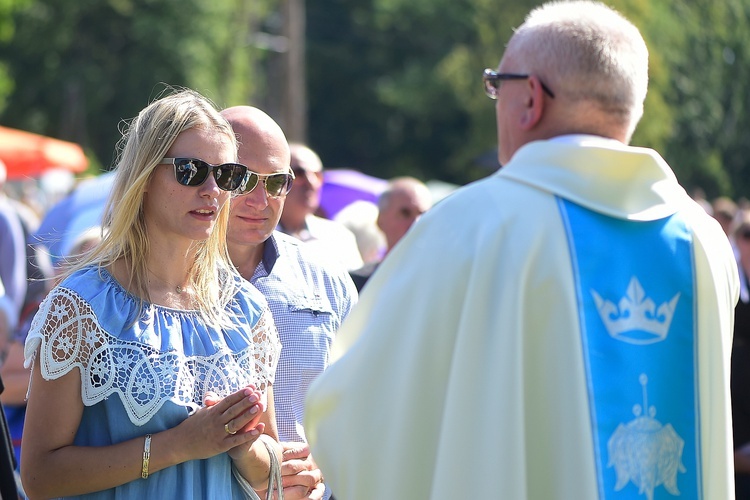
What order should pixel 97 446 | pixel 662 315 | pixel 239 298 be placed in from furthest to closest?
1. pixel 239 298
2. pixel 97 446
3. pixel 662 315

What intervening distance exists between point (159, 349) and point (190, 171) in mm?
494

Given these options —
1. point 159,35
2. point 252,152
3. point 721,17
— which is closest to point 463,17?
point 159,35

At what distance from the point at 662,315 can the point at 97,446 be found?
1423mm

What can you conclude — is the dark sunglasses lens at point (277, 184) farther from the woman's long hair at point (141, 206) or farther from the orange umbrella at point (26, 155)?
the orange umbrella at point (26, 155)

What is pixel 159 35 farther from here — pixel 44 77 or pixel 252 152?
pixel 252 152

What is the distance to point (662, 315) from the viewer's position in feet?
8.56

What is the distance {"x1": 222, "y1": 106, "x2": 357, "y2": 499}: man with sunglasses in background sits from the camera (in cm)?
368

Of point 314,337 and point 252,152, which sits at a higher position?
point 252,152

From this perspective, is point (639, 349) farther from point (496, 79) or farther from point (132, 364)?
point (132, 364)

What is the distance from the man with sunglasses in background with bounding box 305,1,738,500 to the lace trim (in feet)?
1.74

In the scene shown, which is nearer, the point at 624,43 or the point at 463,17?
the point at 624,43

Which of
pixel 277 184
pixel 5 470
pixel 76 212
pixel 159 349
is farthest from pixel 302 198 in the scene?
pixel 159 349

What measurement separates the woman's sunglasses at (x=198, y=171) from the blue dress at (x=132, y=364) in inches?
13.1

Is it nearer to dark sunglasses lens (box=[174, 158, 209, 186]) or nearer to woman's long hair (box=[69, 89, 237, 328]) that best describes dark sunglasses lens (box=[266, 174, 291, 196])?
woman's long hair (box=[69, 89, 237, 328])
